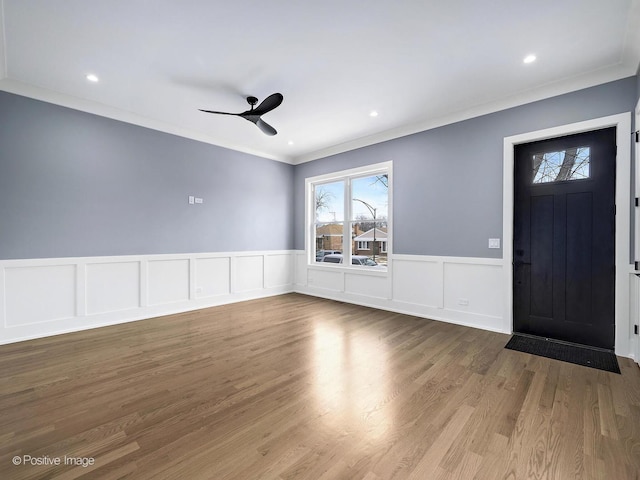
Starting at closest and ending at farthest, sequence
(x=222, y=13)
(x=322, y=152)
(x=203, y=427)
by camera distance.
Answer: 1. (x=203, y=427)
2. (x=222, y=13)
3. (x=322, y=152)

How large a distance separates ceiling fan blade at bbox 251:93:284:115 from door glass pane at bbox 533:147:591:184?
10.3 ft

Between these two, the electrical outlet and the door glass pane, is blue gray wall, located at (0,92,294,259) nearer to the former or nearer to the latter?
the electrical outlet

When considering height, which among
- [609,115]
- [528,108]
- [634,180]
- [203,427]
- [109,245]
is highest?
[528,108]

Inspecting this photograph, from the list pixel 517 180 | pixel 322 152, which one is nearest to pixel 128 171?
pixel 322 152

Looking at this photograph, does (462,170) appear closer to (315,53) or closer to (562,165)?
(562,165)

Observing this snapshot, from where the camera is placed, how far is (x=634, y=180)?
2.80 m

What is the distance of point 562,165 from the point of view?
10.9 ft

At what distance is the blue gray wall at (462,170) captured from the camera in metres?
3.17

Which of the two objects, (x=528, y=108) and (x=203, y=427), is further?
(x=528, y=108)

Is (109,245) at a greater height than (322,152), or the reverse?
(322,152)

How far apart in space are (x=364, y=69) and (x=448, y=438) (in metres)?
3.27

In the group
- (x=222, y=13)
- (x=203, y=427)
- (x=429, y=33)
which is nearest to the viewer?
(x=203, y=427)

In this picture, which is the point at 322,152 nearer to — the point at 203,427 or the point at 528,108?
the point at 528,108

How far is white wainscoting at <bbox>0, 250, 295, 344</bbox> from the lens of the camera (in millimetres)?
3352
